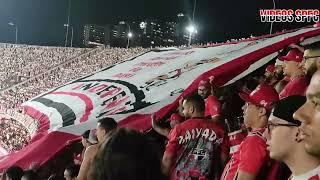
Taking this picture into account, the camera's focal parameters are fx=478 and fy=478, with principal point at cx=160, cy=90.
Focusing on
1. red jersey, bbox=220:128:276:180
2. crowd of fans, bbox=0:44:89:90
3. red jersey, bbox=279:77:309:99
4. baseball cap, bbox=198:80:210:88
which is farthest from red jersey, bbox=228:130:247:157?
crowd of fans, bbox=0:44:89:90

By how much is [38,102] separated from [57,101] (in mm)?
707

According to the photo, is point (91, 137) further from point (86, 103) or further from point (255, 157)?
point (86, 103)

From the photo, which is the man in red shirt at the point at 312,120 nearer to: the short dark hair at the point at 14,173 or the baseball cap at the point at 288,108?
the baseball cap at the point at 288,108

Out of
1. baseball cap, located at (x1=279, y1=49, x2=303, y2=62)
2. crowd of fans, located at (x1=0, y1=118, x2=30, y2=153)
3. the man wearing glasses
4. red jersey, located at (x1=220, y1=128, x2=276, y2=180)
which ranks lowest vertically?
crowd of fans, located at (x1=0, y1=118, x2=30, y2=153)

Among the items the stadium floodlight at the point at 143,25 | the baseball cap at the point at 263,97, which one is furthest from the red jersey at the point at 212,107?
the stadium floodlight at the point at 143,25

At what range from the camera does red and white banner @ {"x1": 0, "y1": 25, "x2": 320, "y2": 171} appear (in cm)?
533

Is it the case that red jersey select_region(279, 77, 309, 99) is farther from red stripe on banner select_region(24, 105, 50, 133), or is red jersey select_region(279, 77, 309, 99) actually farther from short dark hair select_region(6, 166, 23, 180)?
red stripe on banner select_region(24, 105, 50, 133)

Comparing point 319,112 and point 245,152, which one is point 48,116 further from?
point 319,112

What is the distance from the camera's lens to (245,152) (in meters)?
2.52

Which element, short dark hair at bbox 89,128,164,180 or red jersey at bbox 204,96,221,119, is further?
red jersey at bbox 204,96,221,119

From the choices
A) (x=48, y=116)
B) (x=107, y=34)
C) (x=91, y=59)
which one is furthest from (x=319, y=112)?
(x=107, y=34)

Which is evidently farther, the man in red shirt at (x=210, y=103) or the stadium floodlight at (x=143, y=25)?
the stadium floodlight at (x=143, y=25)

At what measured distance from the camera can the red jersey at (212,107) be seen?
4344mm

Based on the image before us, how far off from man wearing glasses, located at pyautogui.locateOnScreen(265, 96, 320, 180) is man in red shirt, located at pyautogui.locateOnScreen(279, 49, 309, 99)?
1058mm
